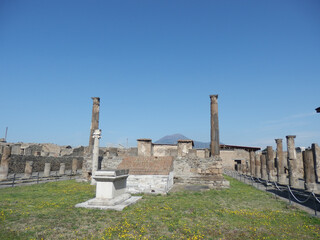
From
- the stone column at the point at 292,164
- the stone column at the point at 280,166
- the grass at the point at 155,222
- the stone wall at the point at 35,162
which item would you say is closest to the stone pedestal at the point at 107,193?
the grass at the point at 155,222

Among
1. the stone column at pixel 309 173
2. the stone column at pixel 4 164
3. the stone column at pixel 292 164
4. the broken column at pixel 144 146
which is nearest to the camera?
the stone column at pixel 309 173

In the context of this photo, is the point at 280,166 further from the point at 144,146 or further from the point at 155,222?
the point at 155,222

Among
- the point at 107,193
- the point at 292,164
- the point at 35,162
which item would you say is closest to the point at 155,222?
the point at 107,193

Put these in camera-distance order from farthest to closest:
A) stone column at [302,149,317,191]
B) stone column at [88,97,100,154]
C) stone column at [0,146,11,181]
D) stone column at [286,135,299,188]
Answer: stone column at [88,97,100,154] < stone column at [0,146,11,181] < stone column at [286,135,299,188] < stone column at [302,149,317,191]

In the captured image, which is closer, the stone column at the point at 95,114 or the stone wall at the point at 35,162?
the stone column at the point at 95,114

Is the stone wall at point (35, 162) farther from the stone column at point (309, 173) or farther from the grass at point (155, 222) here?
the stone column at point (309, 173)

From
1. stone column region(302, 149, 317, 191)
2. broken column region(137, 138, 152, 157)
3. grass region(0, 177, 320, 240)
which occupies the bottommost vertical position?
grass region(0, 177, 320, 240)

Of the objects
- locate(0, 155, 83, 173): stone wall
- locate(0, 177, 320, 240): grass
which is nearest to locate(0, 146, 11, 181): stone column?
locate(0, 155, 83, 173): stone wall

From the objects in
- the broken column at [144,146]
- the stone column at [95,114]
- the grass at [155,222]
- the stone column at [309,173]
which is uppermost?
the stone column at [95,114]

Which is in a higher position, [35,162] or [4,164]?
[4,164]

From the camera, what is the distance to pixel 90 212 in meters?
6.58

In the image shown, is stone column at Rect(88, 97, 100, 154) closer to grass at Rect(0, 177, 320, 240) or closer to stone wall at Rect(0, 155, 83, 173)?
grass at Rect(0, 177, 320, 240)

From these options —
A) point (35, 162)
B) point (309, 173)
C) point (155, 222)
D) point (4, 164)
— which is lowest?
point (155, 222)

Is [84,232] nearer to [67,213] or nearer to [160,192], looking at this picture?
[67,213]
